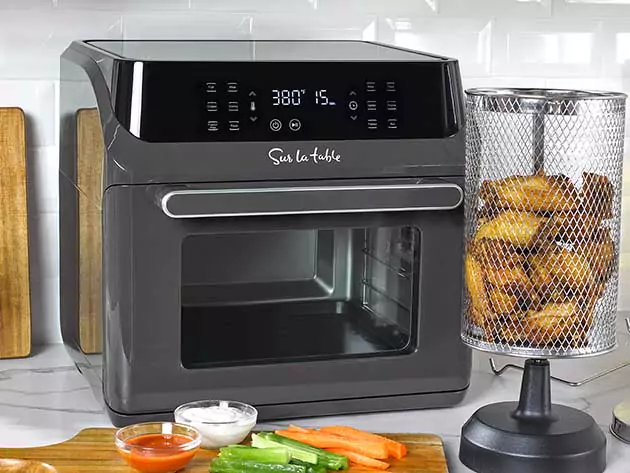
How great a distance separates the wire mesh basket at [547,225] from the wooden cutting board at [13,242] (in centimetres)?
73

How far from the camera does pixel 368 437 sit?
1332 millimetres

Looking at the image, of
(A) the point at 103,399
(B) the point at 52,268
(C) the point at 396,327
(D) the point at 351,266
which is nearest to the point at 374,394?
(C) the point at 396,327

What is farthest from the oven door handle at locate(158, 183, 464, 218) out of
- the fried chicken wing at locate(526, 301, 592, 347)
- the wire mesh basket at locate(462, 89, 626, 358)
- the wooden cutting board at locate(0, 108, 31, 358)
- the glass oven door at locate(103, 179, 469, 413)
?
the wooden cutting board at locate(0, 108, 31, 358)

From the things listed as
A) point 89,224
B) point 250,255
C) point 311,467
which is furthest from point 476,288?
point 89,224

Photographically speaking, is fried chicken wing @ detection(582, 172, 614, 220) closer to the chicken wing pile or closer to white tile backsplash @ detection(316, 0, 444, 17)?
the chicken wing pile

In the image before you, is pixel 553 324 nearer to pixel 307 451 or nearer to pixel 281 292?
pixel 307 451

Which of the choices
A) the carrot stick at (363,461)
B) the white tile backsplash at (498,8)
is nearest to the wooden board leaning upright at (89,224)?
the carrot stick at (363,461)

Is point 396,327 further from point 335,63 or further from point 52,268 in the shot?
point 52,268

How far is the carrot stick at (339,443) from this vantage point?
1.30 metres

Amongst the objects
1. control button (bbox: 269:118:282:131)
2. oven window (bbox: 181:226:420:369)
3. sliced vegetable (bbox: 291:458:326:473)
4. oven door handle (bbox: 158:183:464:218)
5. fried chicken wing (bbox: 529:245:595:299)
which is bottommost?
sliced vegetable (bbox: 291:458:326:473)

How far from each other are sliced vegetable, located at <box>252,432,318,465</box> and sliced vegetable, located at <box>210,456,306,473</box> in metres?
0.02

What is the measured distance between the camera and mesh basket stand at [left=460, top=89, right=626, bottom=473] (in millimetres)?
1261

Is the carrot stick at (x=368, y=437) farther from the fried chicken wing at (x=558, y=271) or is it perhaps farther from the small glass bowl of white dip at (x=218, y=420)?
the fried chicken wing at (x=558, y=271)

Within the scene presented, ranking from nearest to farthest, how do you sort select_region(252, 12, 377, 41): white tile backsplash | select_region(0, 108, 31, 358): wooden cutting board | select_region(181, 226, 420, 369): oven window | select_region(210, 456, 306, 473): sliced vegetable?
select_region(210, 456, 306, 473): sliced vegetable
select_region(181, 226, 420, 369): oven window
select_region(0, 108, 31, 358): wooden cutting board
select_region(252, 12, 377, 41): white tile backsplash
